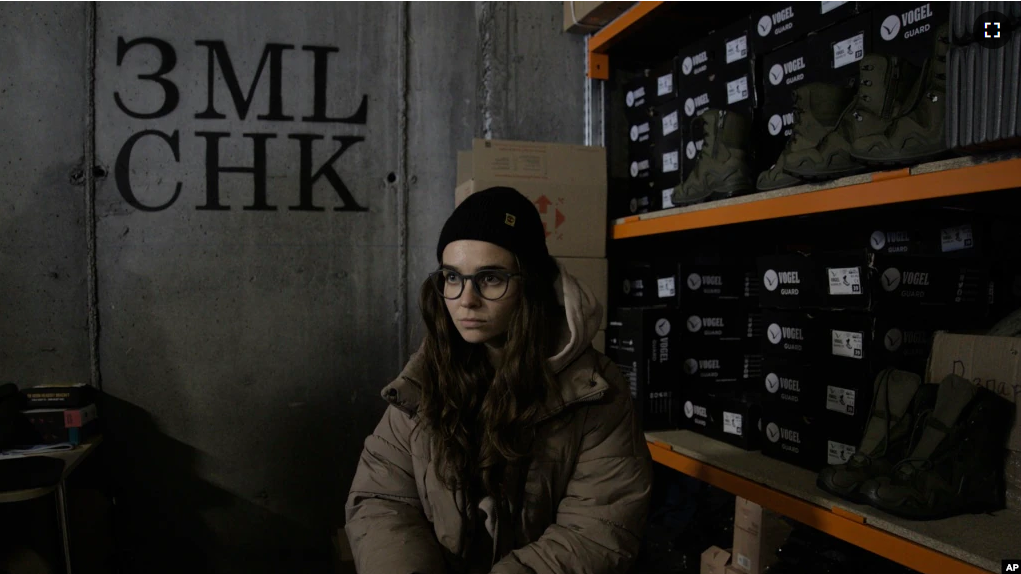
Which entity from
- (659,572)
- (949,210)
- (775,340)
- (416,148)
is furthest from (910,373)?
(416,148)

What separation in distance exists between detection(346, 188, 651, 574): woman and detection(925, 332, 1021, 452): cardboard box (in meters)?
0.72

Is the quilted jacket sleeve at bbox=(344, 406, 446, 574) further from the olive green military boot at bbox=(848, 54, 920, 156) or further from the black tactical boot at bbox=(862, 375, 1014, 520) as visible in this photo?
the olive green military boot at bbox=(848, 54, 920, 156)

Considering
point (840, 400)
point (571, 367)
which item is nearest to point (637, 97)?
point (840, 400)

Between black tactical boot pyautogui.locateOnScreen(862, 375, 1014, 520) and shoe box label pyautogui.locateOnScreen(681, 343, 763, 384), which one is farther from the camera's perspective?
shoe box label pyautogui.locateOnScreen(681, 343, 763, 384)

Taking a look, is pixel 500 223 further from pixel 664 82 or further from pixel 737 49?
pixel 664 82

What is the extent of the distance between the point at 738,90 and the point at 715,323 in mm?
746

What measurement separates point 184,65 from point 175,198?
47cm

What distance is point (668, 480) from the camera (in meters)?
2.38

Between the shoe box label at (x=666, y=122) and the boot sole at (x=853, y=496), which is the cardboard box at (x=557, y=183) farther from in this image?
the boot sole at (x=853, y=496)

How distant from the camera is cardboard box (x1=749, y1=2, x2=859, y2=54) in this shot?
1573 mm

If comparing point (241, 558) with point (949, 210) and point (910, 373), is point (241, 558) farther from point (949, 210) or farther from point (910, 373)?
point (949, 210)

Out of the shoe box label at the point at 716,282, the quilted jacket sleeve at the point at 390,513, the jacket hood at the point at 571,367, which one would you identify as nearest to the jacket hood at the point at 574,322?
the jacket hood at the point at 571,367

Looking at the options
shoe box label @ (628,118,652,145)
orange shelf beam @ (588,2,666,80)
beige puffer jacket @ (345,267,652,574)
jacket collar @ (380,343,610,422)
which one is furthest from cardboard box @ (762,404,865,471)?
orange shelf beam @ (588,2,666,80)

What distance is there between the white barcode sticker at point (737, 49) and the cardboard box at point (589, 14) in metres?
0.47
